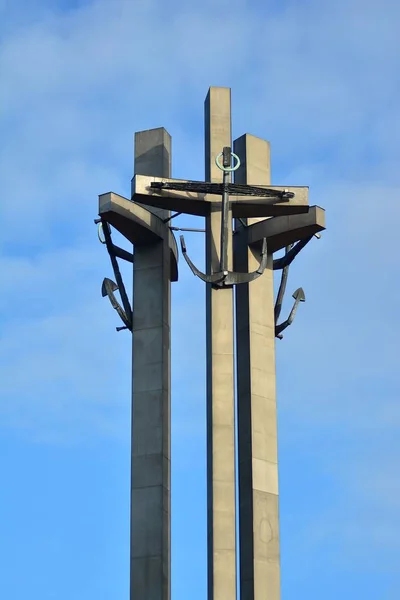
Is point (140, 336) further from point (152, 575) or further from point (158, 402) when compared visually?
point (152, 575)

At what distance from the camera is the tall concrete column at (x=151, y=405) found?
48.2 metres

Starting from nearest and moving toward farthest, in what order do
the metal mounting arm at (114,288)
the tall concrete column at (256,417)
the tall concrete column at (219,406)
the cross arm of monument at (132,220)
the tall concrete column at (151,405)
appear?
the tall concrete column at (219,406) < the tall concrete column at (151,405) < the tall concrete column at (256,417) < the cross arm of monument at (132,220) < the metal mounting arm at (114,288)

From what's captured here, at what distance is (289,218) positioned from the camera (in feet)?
170

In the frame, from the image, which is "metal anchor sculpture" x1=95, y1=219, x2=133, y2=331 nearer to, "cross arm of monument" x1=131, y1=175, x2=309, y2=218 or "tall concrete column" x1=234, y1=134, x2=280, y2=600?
"cross arm of monument" x1=131, y1=175, x2=309, y2=218

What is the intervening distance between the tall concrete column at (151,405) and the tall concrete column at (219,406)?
1.62 m

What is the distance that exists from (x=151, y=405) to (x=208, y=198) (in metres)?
6.64

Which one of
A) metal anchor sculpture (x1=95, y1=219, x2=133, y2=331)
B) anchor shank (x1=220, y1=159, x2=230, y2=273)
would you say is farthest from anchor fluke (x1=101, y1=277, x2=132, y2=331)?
anchor shank (x1=220, y1=159, x2=230, y2=273)

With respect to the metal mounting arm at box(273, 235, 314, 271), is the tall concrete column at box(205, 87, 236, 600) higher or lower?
lower

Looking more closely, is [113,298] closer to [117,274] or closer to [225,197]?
[117,274]

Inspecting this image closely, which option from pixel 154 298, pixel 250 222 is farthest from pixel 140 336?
pixel 250 222

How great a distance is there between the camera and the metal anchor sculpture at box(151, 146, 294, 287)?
49.8 metres

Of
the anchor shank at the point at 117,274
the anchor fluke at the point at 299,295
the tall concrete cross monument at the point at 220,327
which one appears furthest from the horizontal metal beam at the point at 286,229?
the anchor shank at the point at 117,274

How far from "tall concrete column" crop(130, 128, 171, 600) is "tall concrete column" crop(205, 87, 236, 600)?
5.30ft

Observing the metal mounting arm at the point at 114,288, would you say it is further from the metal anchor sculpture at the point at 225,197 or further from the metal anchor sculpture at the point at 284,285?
the metal anchor sculpture at the point at 284,285
